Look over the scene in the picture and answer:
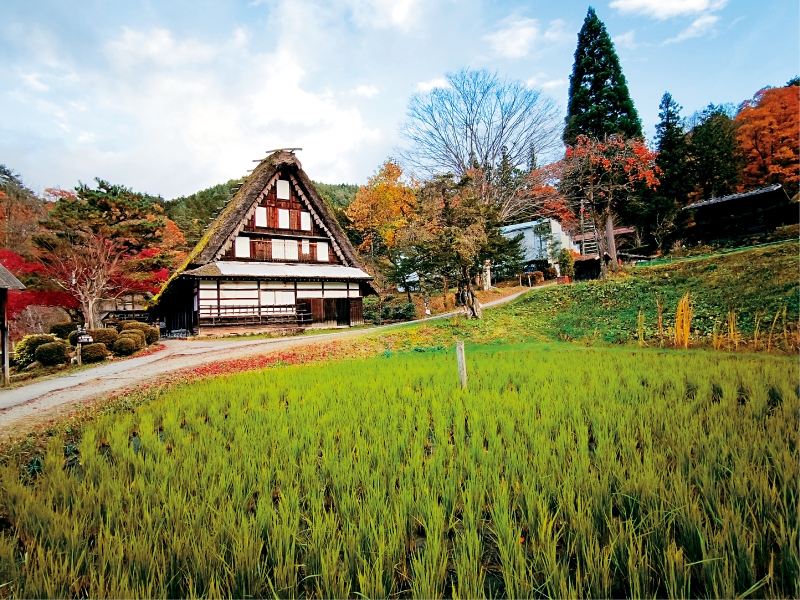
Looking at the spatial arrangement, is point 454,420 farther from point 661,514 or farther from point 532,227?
point 532,227

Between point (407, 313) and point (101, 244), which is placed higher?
point (101, 244)

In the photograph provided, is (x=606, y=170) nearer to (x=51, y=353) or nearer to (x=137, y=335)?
(x=137, y=335)

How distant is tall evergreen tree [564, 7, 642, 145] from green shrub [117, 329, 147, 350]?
16.3m

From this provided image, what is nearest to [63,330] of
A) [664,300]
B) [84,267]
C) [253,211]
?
[84,267]

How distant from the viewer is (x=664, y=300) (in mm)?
7180

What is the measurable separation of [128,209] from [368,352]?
45.1 ft

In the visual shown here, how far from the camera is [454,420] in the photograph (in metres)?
3.59

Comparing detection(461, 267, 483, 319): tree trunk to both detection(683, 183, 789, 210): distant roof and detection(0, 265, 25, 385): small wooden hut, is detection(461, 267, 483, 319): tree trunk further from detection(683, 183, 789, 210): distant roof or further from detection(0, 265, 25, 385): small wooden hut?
detection(0, 265, 25, 385): small wooden hut

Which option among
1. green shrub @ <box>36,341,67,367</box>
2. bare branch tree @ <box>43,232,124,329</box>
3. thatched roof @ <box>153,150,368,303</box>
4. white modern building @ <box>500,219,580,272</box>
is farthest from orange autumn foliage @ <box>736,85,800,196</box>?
white modern building @ <box>500,219,580,272</box>

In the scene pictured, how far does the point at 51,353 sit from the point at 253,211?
1000cm

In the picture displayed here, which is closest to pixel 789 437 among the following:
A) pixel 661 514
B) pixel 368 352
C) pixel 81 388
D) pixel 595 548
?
pixel 661 514

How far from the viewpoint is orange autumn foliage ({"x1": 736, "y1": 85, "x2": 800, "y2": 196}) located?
327 cm

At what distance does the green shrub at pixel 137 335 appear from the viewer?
438 inches

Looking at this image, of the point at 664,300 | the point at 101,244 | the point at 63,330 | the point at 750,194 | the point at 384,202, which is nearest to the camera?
the point at 750,194
